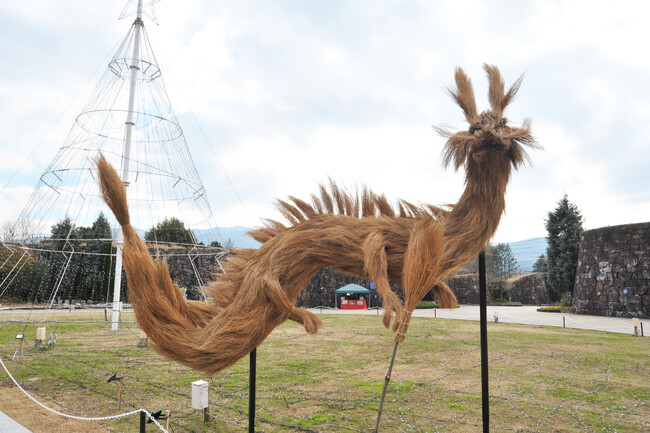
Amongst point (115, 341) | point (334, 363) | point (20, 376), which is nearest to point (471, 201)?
point (334, 363)

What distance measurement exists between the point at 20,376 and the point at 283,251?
772cm

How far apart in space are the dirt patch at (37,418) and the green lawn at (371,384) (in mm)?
262

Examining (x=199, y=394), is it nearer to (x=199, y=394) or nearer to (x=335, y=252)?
(x=199, y=394)

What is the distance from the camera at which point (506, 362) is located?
9492 millimetres

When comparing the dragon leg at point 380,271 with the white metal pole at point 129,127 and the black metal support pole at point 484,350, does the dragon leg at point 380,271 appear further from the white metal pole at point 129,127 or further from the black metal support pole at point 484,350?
the white metal pole at point 129,127

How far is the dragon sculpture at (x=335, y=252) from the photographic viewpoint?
2762 millimetres

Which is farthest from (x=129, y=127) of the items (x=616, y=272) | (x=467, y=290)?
(x=467, y=290)

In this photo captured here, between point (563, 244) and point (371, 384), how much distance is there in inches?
947

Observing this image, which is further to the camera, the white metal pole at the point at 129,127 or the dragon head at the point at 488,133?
the white metal pole at the point at 129,127

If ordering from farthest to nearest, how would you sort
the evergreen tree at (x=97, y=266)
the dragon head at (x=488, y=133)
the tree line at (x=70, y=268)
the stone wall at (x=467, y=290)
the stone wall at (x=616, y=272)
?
the stone wall at (x=467, y=290), the evergreen tree at (x=97, y=266), the tree line at (x=70, y=268), the stone wall at (x=616, y=272), the dragon head at (x=488, y=133)

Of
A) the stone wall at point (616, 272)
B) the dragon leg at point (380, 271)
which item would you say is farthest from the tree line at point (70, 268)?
the stone wall at point (616, 272)

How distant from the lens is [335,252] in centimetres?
312

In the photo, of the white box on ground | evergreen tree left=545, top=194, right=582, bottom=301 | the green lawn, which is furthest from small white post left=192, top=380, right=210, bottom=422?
evergreen tree left=545, top=194, right=582, bottom=301

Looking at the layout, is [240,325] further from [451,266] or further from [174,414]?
[174,414]
